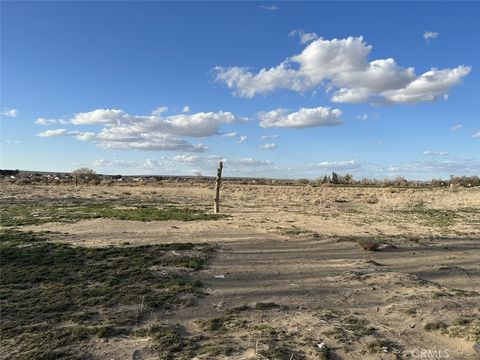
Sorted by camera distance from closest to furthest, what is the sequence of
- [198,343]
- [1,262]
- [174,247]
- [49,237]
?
1. [198,343]
2. [1,262]
3. [174,247]
4. [49,237]

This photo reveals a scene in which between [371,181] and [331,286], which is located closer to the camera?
[331,286]

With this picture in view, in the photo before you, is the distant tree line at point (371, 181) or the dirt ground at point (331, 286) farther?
the distant tree line at point (371, 181)

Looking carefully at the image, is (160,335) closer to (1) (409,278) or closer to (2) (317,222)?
(1) (409,278)

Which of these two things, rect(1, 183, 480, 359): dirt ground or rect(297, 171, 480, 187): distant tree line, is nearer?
rect(1, 183, 480, 359): dirt ground

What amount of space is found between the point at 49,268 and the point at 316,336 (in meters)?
5.77

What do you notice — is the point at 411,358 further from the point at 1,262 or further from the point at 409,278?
the point at 1,262

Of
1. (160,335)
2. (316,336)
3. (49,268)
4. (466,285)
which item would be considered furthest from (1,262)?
(466,285)

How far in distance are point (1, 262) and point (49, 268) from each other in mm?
1409

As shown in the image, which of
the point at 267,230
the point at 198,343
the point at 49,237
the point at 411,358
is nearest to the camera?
the point at 411,358

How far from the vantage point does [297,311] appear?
6609 mm

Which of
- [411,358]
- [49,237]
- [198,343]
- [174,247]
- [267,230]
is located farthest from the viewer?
[267,230]

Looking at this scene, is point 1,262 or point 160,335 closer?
point 160,335

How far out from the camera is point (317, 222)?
17172 mm

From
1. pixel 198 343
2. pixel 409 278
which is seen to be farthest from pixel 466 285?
pixel 198 343
